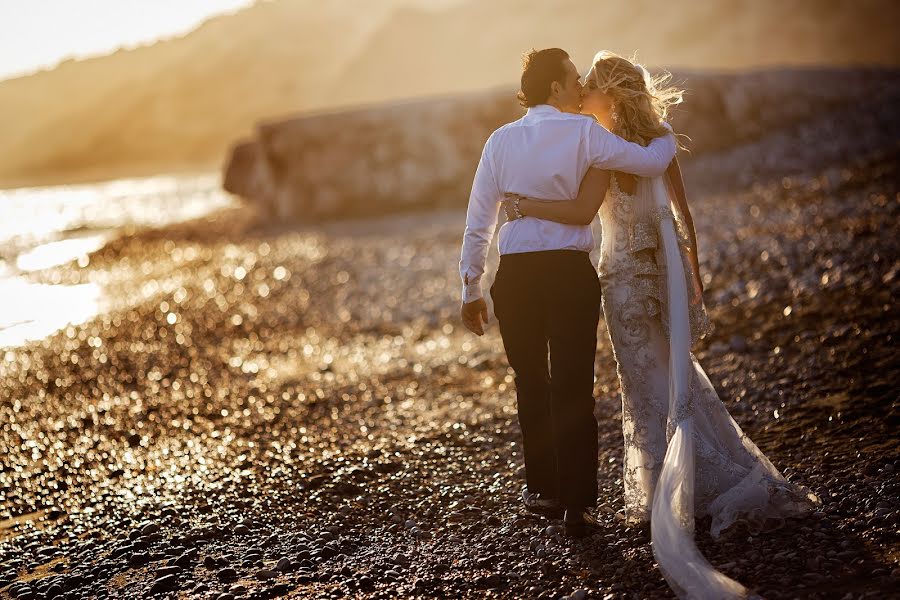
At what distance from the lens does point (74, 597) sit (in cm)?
578

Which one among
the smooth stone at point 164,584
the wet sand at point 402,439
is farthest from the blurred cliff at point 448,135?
the smooth stone at point 164,584

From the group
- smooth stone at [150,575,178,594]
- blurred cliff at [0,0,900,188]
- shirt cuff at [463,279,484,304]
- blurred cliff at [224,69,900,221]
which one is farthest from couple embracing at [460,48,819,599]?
blurred cliff at [0,0,900,188]

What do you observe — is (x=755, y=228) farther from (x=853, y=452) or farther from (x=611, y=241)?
(x=611, y=241)

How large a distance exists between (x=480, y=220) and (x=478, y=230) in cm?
6

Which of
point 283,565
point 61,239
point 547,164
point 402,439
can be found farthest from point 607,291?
point 61,239

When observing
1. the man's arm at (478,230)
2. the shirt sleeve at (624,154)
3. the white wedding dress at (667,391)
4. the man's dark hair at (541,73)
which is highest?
the man's dark hair at (541,73)

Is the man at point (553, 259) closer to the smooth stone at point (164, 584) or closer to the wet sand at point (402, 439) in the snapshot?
the wet sand at point (402, 439)

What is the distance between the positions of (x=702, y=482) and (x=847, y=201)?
11.1 meters

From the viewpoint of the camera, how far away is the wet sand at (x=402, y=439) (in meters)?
5.34

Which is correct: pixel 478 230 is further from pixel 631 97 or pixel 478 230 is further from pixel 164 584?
pixel 164 584

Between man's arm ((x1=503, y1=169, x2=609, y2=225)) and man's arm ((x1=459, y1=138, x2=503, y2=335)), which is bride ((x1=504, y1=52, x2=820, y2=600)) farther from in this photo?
man's arm ((x1=459, y1=138, x2=503, y2=335))

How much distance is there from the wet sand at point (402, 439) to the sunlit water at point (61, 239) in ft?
11.3

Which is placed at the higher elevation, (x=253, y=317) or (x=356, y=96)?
(x=356, y=96)

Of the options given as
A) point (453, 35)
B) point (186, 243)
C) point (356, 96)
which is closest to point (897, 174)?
point (186, 243)
